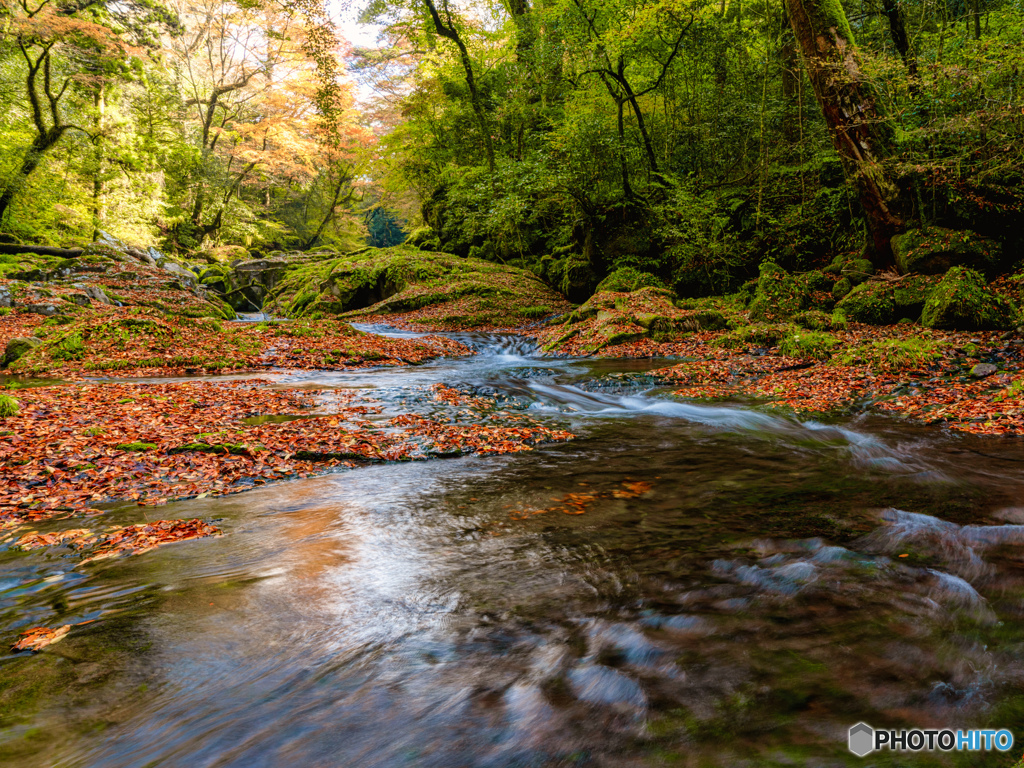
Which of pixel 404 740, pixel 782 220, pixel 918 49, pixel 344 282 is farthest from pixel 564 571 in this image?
pixel 344 282

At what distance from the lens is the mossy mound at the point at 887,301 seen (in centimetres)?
998

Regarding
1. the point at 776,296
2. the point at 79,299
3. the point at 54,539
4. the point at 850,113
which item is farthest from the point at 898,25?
the point at 79,299

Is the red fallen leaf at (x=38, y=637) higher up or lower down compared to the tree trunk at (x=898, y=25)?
lower down

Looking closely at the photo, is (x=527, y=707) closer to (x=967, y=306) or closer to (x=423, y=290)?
(x=967, y=306)

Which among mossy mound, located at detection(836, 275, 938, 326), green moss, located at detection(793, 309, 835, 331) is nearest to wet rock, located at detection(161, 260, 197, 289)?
green moss, located at detection(793, 309, 835, 331)

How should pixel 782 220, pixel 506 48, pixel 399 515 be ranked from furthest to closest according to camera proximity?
pixel 506 48, pixel 782 220, pixel 399 515

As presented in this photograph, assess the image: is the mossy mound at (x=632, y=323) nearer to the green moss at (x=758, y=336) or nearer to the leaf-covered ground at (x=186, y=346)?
the green moss at (x=758, y=336)

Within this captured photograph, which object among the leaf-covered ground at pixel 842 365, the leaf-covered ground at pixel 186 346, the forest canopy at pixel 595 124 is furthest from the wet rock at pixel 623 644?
the leaf-covered ground at pixel 186 346

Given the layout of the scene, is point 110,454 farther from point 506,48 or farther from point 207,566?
point 506,48

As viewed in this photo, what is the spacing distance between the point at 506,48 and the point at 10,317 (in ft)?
56.8

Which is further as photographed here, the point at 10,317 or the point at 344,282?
the point at 344,282

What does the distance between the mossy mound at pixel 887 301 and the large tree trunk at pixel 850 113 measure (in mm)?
1256

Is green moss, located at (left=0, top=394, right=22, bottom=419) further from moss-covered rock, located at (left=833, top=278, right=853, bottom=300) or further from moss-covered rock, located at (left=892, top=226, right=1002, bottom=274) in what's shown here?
moss-covered rock, located at (left=892, top=226, right=1002, bottom=274)

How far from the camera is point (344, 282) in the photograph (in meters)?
20.4
